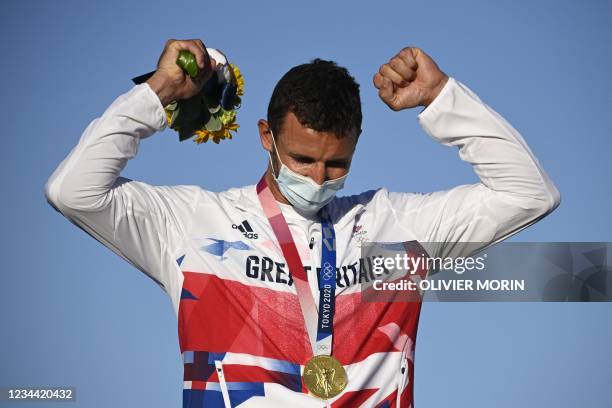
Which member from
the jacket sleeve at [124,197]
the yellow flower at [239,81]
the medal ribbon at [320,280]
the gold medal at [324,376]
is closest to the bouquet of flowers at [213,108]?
the yellow flower at [239,81]

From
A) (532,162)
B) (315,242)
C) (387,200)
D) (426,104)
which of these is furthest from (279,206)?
(532,162)

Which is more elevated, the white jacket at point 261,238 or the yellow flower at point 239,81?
the yellow flower at point 239,81

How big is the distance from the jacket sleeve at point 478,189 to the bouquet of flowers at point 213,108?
46.3 inches

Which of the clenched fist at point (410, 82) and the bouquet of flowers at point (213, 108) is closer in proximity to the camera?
the clenched fist at point (410, 82)

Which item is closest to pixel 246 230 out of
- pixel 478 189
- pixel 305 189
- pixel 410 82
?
pixel 305 189

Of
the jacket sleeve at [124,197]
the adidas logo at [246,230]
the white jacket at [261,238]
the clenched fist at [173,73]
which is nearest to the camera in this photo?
the jacket sleeve at [124,197]

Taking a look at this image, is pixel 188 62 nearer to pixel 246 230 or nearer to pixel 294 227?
pixel 246 230

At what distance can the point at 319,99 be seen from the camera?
203 inches

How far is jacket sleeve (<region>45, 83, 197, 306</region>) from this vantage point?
465 cm

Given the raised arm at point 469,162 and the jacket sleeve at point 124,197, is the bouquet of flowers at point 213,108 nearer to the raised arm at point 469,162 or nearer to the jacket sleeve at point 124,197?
the jacket sleeve at point 124,197

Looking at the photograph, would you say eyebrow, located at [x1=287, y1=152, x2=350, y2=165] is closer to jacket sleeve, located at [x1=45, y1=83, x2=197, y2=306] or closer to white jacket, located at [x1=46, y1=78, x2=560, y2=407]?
white jacket, located at [x1=46, y1=78, x2=560, y2=407]

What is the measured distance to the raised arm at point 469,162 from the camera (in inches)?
197

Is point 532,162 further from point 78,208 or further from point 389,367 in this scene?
point 78,208

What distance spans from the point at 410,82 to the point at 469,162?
1.88ft
